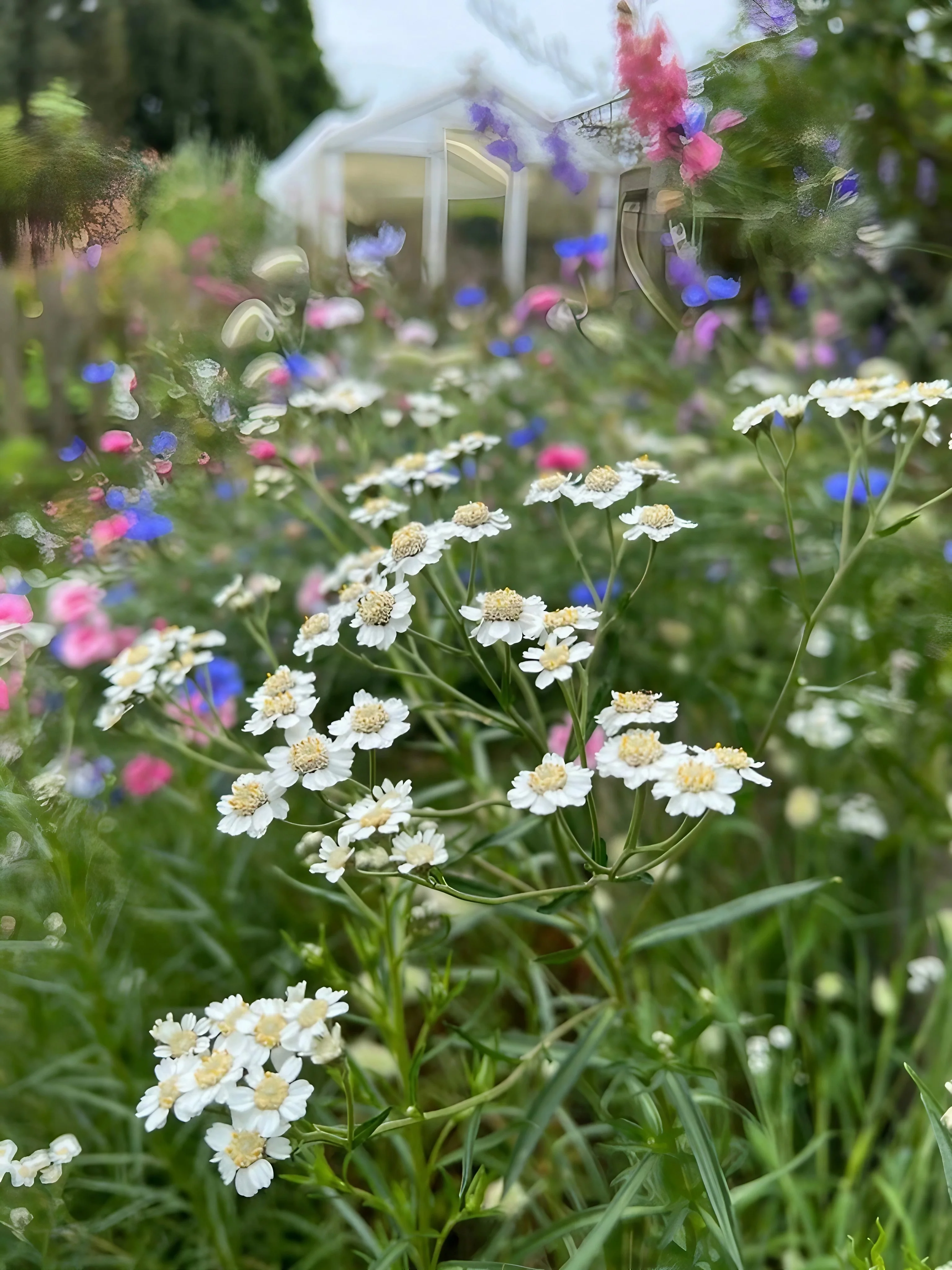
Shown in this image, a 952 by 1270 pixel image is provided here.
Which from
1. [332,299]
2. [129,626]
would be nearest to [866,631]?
[332,299]

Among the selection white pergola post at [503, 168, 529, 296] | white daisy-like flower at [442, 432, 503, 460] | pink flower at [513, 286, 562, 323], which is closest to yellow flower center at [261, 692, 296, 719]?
white daisy-like flower at [442, 432, 503, 460]

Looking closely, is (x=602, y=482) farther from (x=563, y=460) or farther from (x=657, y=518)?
(x=563, y=460)

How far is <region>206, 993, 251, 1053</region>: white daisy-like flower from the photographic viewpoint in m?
0.36

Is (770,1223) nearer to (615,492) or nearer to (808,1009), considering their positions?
(808,1009)

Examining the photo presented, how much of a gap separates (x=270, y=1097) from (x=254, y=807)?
0.12 metres

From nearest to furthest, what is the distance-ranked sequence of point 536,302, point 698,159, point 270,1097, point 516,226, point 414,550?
point 270,1097, point 414,550, point 698,159, point 516,226, point 536,302

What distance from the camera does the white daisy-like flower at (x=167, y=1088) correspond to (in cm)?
36

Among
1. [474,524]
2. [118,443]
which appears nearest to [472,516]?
[474,524]

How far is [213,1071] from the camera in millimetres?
360

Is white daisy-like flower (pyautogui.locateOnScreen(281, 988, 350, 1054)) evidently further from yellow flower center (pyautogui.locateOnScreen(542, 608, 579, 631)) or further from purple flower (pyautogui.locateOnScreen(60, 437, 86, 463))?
purple flower (pyautogui.locateOnScreen(60, 437, 86, 463))

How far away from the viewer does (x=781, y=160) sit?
59 centimetres

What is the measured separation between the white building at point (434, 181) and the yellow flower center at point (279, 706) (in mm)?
486

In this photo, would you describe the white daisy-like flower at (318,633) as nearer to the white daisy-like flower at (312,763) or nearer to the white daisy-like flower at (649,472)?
the white daisy-like flower at (312,763)

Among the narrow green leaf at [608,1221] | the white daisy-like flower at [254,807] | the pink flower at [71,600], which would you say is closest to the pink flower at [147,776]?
the pink flower at [71,600]
